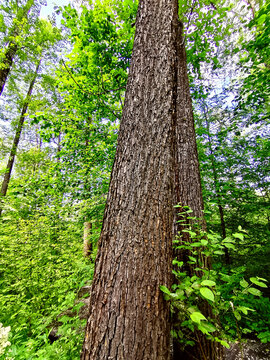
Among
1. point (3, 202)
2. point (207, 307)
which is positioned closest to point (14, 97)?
point (3, 202)

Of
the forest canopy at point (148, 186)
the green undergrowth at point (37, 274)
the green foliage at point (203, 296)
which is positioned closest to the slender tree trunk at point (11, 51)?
the forest canopy at point (148, 186)

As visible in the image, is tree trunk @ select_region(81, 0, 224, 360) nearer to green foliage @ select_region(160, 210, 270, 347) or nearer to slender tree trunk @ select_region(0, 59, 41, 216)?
green foliage @ select_region(160, 210, 270, 347)

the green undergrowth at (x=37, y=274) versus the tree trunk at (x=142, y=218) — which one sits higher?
the tree trunk at (x=142, y=218)

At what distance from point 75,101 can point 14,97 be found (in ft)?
21.7

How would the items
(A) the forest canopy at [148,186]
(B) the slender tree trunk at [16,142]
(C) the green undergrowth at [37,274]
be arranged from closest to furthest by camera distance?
(A) the forest canopy at [148,186] → (C) the green undergrowth at [37,274] → (B) the slender tree trunk at [16,142]

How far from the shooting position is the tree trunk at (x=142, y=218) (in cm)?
84

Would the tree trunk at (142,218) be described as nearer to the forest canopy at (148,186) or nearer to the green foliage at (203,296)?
the forest canopy at (148,186)

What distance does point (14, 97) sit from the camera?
8.14 metres

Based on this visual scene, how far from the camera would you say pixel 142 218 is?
1.07 meters

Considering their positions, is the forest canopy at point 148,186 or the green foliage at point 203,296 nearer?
the green foliage at point 203,296

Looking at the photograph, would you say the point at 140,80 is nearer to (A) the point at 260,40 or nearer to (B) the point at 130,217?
(B) the point at 130,217

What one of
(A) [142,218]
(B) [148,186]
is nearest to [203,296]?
(A) [142,218]

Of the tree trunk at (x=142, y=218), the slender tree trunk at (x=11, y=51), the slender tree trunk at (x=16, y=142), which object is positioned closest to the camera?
the tree trunk at (x=142, y=218)

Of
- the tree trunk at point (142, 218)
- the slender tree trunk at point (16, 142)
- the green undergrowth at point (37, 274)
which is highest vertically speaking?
the slender tree trunk at point (16, 142)
